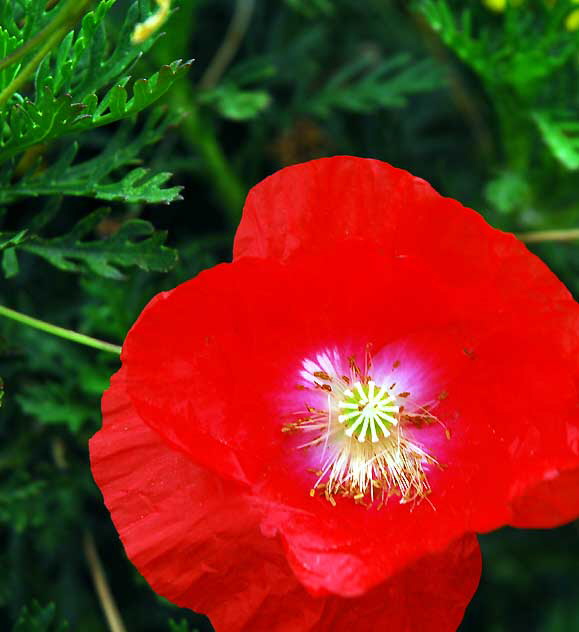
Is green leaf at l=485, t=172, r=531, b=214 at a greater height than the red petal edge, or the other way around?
the red petal edge

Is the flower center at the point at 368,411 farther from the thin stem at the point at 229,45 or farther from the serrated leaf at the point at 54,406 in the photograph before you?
the thin stem at the point at 229,45

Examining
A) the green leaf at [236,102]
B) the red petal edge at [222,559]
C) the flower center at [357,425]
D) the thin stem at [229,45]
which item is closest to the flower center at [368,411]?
the flower center at [357,425]

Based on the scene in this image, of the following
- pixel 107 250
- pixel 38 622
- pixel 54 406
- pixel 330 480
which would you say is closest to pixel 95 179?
pixel 107 250

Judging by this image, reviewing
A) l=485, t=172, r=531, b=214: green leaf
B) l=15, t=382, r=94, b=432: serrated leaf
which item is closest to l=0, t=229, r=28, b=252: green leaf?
l=15, t=382, r=94, b=432: serrated leaf

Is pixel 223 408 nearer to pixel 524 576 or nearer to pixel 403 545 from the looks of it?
pixel 403 545

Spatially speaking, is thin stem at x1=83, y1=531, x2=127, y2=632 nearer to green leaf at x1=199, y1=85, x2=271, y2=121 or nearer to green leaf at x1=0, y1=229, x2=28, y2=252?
green leaf at x1=0, y1=229, x2=28, y2=252

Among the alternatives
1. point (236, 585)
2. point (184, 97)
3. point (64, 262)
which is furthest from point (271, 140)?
point (236, 585)

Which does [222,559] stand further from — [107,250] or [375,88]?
[375,88]
